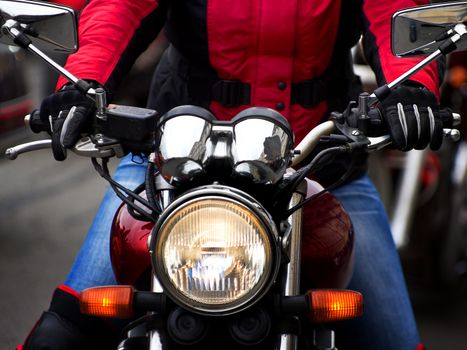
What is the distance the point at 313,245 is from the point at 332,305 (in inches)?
11.0

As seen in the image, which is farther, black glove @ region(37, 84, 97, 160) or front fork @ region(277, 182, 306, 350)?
black glove @ region(37, 84, 97, 160)

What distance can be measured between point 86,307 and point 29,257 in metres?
4.44

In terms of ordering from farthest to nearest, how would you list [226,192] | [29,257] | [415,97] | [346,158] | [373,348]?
[29,257] → [346,158] → [373,348] → [415,97] → [226,192]

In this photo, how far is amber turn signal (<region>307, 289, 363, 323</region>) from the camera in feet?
6.32

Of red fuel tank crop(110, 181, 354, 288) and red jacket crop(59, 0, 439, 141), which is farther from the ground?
red jacket crop(59, 0, 439, 141)

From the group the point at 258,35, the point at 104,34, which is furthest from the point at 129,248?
the point at 258,35

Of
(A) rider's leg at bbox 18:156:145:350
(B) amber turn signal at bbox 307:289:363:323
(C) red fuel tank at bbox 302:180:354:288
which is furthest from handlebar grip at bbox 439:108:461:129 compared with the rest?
(A) rider's leg at bbox 18:156:145:350

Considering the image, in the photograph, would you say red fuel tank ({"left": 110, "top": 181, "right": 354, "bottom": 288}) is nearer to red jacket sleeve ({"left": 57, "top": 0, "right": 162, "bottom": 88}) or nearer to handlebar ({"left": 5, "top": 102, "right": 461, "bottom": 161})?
handlebar ({"left": 5, "top": 102, "right": 461, "bottom": 161})

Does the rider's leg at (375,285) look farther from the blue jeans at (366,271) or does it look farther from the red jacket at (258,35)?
the red jacket at (258,35)

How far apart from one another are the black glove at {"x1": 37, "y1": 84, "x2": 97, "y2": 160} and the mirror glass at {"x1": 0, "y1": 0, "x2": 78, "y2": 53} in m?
0.10

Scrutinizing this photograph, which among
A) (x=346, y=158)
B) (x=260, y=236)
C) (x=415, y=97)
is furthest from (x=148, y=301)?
(x=346, y=158)

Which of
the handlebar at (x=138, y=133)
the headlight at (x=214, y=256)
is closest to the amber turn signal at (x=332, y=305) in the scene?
the headlight at (x=214, y=256)

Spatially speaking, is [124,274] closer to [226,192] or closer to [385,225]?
[226,192]

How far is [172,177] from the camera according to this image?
186 centimetres
